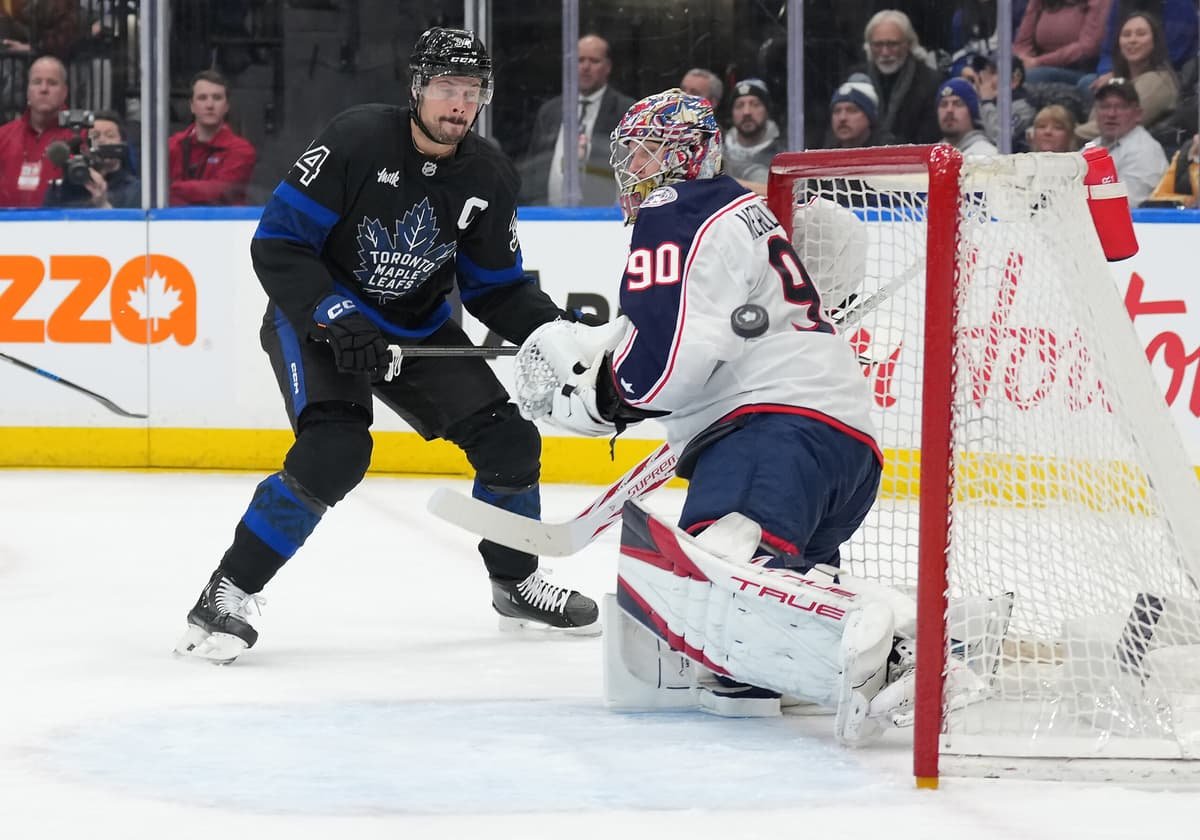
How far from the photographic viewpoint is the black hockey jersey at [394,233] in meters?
2.86

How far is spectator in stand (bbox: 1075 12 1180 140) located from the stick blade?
2.76m

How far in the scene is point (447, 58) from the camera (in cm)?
281

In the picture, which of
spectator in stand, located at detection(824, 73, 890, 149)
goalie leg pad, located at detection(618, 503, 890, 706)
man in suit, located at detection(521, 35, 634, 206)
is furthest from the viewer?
man in suit, located at detection(521, 35, 634, 206)

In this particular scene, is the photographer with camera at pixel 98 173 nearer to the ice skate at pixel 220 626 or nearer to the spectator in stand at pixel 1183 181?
the ice skate at pixel 220 626

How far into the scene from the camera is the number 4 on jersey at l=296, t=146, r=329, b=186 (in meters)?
2.85

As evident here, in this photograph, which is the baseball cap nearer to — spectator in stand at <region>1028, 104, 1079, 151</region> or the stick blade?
spectator in stand at <region>1028, 104, 1079, 151</region>

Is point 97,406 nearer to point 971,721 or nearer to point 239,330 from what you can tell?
point 239,330

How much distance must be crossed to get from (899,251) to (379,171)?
0.89 metres

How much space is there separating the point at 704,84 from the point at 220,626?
2.92 metres

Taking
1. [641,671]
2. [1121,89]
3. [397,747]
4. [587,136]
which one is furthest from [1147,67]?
[397,747]

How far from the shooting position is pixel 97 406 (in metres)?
5.36

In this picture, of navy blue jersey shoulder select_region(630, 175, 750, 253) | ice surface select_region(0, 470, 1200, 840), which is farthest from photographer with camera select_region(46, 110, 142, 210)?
navy blue jersey shoulder select_region(630, 175, 750, 253)

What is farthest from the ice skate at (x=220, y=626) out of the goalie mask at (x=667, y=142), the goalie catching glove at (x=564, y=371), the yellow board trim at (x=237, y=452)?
the yellow board trim at (x=237, y=452)

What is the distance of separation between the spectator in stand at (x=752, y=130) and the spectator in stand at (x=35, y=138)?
2.03 metres
